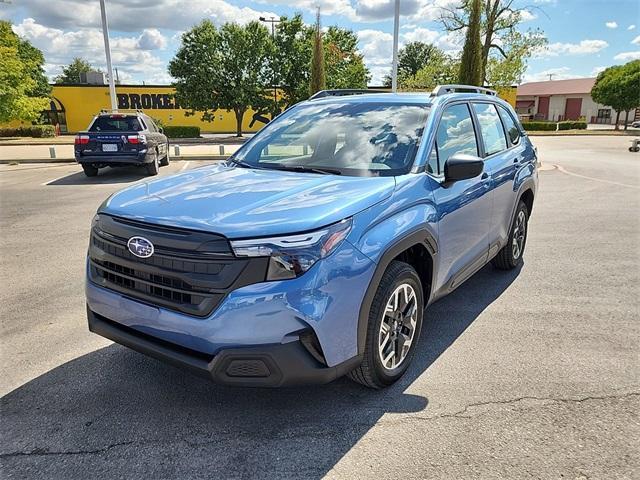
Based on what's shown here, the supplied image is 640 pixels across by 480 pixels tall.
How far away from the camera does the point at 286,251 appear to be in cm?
238

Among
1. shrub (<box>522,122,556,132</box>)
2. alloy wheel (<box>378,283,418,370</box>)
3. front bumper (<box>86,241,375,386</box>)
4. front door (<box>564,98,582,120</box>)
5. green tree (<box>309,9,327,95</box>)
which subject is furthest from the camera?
front door (<box>564,98,582,120</box>)

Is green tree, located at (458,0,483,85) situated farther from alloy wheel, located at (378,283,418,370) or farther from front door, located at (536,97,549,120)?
front door, located at (536,97,549,120)

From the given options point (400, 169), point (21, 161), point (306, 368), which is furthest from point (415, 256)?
point (21, 161)

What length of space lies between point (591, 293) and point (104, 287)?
4422 millimetres

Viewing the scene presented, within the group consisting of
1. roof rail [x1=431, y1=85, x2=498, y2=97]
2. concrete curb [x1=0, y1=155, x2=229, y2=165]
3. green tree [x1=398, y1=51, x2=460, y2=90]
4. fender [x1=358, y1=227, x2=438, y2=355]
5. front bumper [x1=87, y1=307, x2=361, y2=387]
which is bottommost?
concrete curb [x1=0, y1=155, x2=229, y2=165]

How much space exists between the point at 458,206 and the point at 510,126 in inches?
85.8

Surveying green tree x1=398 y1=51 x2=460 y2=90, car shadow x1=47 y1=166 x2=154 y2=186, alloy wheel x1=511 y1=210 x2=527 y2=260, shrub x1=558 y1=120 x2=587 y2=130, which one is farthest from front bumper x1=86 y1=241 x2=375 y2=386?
shrub x1=558 y1=120 x2=587 y2=130

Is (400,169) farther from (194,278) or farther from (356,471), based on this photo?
(356,471)

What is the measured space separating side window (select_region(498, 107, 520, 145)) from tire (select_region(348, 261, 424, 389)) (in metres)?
2.74

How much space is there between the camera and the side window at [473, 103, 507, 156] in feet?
14.7

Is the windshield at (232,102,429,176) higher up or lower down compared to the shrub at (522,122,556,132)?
higher up

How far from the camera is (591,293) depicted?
4844 mm

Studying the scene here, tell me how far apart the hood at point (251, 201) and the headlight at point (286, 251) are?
4 centimetres

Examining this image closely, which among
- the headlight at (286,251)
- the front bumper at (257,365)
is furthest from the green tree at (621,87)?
the front bumper at (257,365)
